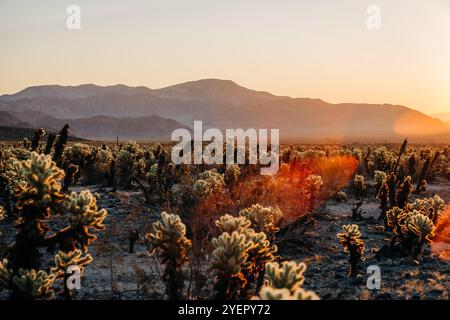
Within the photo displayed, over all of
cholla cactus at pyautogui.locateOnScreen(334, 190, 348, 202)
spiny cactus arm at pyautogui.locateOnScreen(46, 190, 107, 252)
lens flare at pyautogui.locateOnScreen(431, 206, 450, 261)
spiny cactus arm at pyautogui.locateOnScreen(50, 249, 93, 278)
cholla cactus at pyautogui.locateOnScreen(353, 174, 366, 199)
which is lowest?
lens flare at pyautogui.locateOnScreen(431, 206, 450, 261)

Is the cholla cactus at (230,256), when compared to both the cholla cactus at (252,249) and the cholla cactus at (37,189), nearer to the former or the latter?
the cholla cactus at (252,249)

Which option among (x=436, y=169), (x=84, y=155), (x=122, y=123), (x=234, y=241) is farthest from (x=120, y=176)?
(x=122, y=123)

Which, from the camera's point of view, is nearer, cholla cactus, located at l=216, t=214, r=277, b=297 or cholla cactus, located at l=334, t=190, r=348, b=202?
cholla cactus, located at l=216, t=214, r=277, b=297

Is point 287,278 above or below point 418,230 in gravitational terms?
above

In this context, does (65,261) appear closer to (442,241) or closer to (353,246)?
(353,246)

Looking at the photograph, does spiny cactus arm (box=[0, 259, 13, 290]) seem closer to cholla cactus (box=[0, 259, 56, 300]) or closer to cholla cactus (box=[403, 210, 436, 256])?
cholla cactus (box=[0, 259, 56, 300])

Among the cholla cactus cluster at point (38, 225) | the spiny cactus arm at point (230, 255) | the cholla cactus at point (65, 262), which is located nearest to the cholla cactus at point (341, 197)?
the spiny cactus arm at point (230, 255)

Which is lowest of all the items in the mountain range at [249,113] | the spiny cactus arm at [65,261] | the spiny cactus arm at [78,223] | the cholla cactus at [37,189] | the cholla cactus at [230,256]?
the spiny cactus arm at [65,261]

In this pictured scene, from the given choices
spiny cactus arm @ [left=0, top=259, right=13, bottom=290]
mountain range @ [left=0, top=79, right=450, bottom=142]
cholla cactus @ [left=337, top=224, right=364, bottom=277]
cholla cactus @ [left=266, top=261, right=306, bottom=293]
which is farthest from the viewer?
mountain range @ [left=0, top=79, right=450, bottom=142]

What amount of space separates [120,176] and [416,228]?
36.4 ft

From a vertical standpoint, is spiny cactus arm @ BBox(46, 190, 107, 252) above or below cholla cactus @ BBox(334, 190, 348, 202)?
above

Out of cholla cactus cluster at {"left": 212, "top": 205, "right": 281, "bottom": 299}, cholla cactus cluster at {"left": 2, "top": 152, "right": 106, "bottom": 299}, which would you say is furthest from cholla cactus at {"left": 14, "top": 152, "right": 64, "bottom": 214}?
cholla cactus cluster at {"left": 212, "top": 205, "right": 281, "bottom": 299}

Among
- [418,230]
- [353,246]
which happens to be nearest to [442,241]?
[418,230]

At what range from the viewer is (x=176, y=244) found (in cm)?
579
